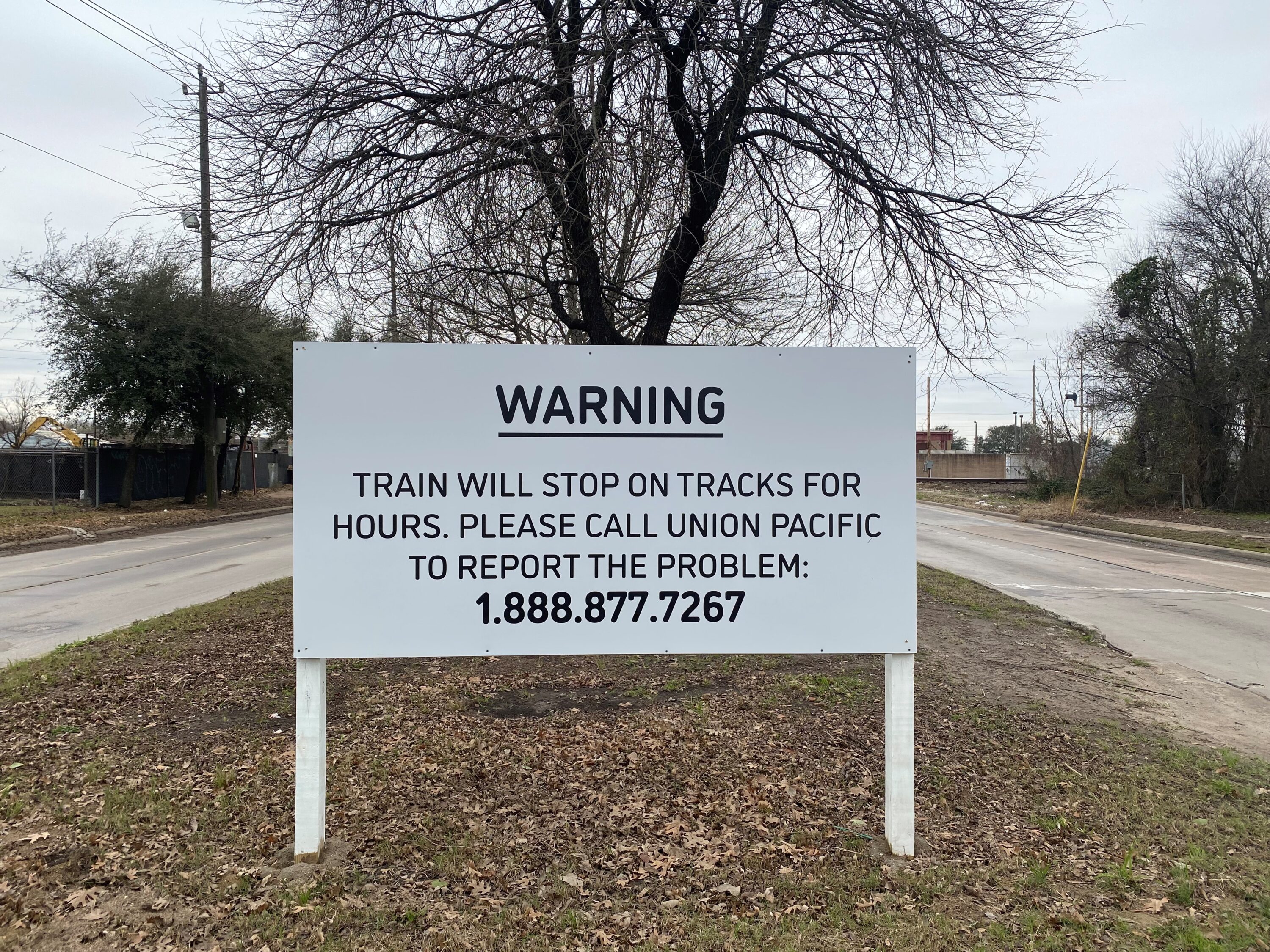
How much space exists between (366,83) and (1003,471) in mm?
61496

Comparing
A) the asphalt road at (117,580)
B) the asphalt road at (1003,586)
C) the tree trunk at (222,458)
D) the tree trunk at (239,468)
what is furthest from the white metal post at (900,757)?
the tree trunk at (239,468)

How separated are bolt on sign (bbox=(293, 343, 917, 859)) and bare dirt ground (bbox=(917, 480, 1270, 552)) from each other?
654 inches

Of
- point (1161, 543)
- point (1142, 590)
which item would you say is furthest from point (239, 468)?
point (1161, 543)

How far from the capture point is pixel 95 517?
67.8ft

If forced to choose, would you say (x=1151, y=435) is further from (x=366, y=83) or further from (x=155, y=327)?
(x=155, y=327)

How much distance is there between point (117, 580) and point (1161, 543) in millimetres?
21091

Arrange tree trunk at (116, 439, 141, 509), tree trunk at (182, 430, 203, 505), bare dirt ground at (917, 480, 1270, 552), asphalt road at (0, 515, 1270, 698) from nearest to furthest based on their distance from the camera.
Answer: asphalt road at (0, 515, 1270, 698), bare dirt ground at (917, 480, 1270, 552), tree trunk at (116, 439, 141, 509), tree trunk at (182, 430, 203, 505)

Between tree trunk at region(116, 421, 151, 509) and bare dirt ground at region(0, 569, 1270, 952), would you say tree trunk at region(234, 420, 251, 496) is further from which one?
bare dirt ground at region(0, 569, 1270, 952)

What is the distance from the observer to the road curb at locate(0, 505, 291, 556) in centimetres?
1591

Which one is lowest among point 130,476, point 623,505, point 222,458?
point 130,476

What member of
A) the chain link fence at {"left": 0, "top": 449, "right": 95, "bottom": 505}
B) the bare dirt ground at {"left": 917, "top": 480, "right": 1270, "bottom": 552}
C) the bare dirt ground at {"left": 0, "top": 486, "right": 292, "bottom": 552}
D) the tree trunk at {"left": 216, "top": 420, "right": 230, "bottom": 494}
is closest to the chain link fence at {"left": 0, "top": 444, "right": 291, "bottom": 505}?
the chain link fence at {"left": 0, "top": 449, "right": 95, "bottom": 505}

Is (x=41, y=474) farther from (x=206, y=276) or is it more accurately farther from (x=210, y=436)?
(x=206, y=276)

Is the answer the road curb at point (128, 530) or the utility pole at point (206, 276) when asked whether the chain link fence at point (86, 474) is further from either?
the road curb at point (128, 530)

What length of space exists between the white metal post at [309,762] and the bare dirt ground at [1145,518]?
60.5 feet
